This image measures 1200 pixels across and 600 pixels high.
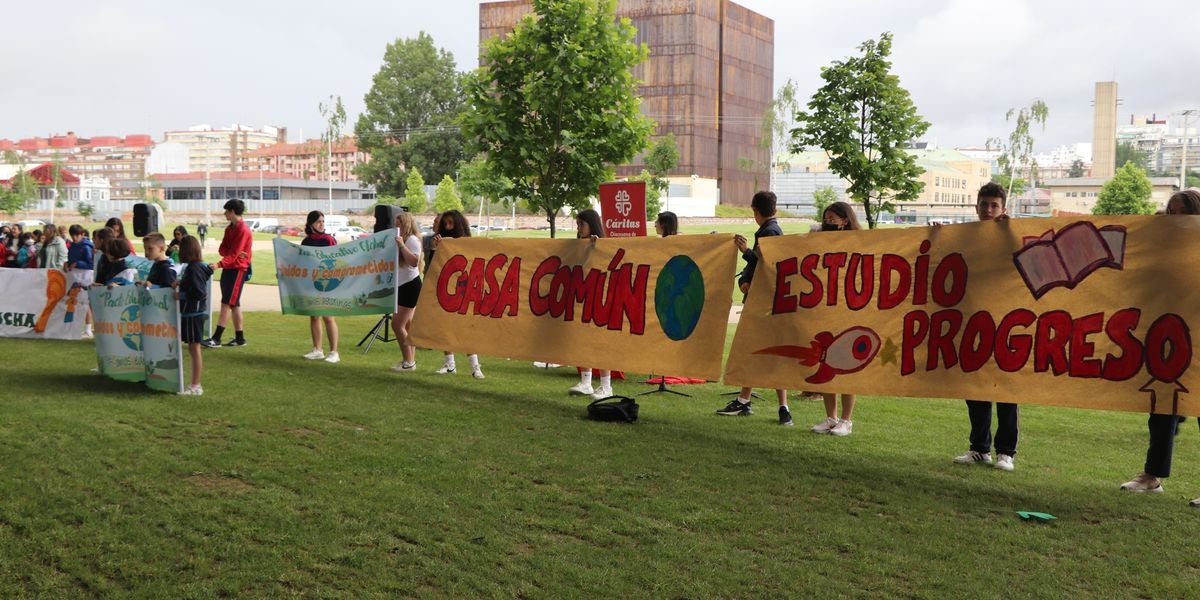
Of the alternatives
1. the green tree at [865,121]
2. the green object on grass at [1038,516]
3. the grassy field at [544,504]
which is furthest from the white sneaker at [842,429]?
the green tree at [865,121]

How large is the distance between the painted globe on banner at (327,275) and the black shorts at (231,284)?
1220 mm

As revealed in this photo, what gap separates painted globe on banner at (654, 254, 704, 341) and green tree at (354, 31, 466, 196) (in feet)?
320

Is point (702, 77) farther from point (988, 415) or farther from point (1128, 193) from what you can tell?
point (988, 415)

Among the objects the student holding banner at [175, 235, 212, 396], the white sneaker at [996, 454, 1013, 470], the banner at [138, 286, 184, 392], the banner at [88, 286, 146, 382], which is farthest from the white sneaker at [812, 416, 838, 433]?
the banner at [88, 286, 146, 382]

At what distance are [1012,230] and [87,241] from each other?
1253 cm

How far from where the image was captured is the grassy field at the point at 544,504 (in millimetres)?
4758

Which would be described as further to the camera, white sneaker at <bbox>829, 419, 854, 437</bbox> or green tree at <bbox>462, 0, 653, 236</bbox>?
green tree at <bbox>462, 0, 653, 236</bbox>

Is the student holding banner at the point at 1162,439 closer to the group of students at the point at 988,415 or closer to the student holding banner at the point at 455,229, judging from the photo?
the group of students at the point at 988,415

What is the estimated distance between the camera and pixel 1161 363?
6.22 meters

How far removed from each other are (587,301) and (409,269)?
315 cm

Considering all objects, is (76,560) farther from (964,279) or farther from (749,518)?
(964,279)

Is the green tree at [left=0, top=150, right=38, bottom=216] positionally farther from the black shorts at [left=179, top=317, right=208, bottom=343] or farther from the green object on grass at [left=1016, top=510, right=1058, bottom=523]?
the green object on grass at [left=1016, top=510, right=1058, bottom=523]

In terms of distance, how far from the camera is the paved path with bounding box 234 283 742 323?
20.7 meters

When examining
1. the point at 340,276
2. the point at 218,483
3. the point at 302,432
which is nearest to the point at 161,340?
the point at 302,432
